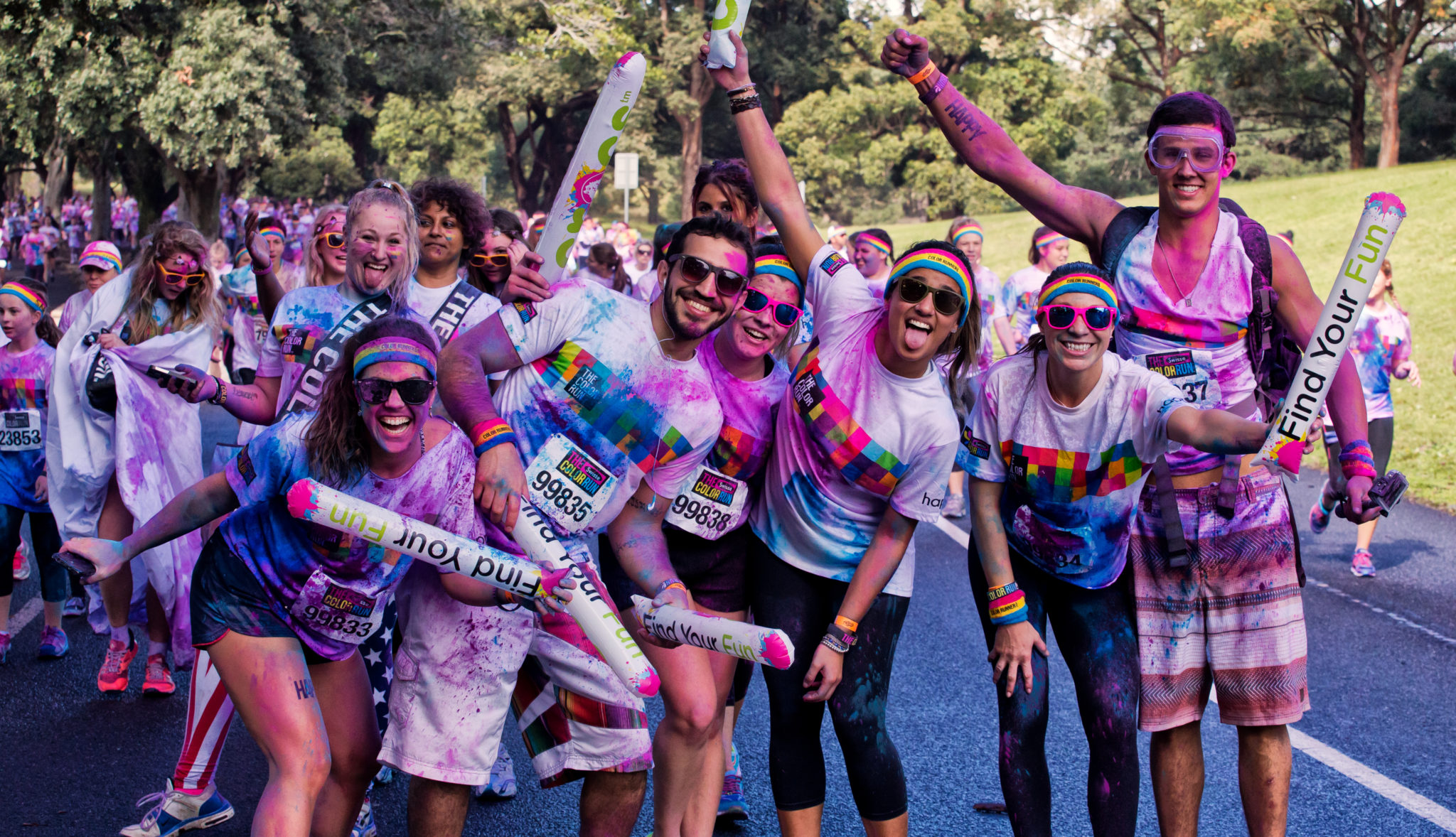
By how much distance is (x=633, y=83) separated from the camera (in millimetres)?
3889

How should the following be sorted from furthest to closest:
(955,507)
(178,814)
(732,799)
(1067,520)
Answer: (955,507), (732,799), (178,814), (1067,520)

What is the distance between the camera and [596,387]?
11.3 ft

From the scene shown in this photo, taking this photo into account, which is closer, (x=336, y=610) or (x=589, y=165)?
(x=336, y=610)

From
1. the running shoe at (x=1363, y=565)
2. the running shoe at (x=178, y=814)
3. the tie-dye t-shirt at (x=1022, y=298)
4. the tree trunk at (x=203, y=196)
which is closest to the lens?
the running shoe at (x=178, y=814)

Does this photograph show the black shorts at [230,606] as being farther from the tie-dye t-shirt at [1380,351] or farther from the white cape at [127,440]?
the tie-dye t-shirt at [1380,351]

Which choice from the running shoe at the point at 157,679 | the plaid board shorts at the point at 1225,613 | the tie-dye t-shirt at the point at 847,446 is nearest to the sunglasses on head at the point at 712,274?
the tie-dye t-shirt at the point at 847,446

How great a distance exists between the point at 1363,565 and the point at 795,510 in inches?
227

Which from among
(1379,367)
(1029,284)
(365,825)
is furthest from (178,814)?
(1029,284)

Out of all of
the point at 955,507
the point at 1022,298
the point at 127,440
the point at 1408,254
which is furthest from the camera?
the point at 1408,254

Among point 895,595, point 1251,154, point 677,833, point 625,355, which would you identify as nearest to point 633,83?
point 625,355

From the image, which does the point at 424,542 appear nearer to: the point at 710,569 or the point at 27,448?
the point at 710,569

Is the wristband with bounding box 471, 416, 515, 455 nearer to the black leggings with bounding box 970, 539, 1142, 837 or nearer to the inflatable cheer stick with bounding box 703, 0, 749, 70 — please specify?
the inflatable cheer stick with bounding box 703, 0, 749, 70

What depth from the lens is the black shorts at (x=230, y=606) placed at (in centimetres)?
329

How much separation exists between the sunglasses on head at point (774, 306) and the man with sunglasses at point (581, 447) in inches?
3.3
